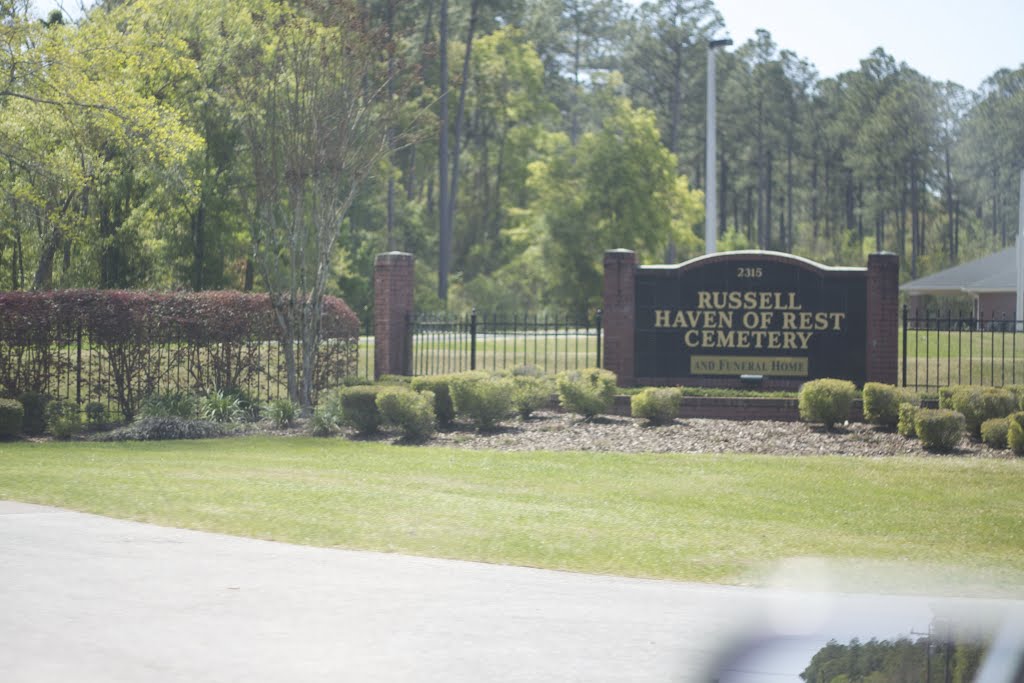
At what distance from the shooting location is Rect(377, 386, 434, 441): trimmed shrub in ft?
51.9

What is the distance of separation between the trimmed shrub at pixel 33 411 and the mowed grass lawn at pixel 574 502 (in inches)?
74.4

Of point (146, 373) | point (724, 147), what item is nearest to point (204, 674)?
point (146, 373)

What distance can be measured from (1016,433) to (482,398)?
686 cm

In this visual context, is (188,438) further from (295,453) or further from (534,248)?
(534,248)

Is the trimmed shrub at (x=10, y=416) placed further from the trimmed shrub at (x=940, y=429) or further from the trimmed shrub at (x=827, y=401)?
the trimmed shrub at (x=940, y=429)

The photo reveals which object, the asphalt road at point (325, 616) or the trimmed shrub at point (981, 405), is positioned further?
the trimmed shrub at point (981, 405)

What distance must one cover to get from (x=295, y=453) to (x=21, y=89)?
12.0 m

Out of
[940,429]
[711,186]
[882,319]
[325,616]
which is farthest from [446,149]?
[325,616]

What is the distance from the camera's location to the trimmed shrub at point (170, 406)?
1744cm

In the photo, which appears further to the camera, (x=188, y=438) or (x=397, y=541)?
(x=188, y=438)

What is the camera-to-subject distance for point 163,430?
54.6 ft

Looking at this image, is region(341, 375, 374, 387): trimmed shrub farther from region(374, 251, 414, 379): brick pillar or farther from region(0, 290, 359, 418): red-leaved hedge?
region(374, 251, 414, 379): brick pillar

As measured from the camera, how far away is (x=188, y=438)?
16656 millimetres

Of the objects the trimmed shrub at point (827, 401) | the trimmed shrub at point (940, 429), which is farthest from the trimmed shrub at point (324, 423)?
the trimmed shrub at point (940, 429)
